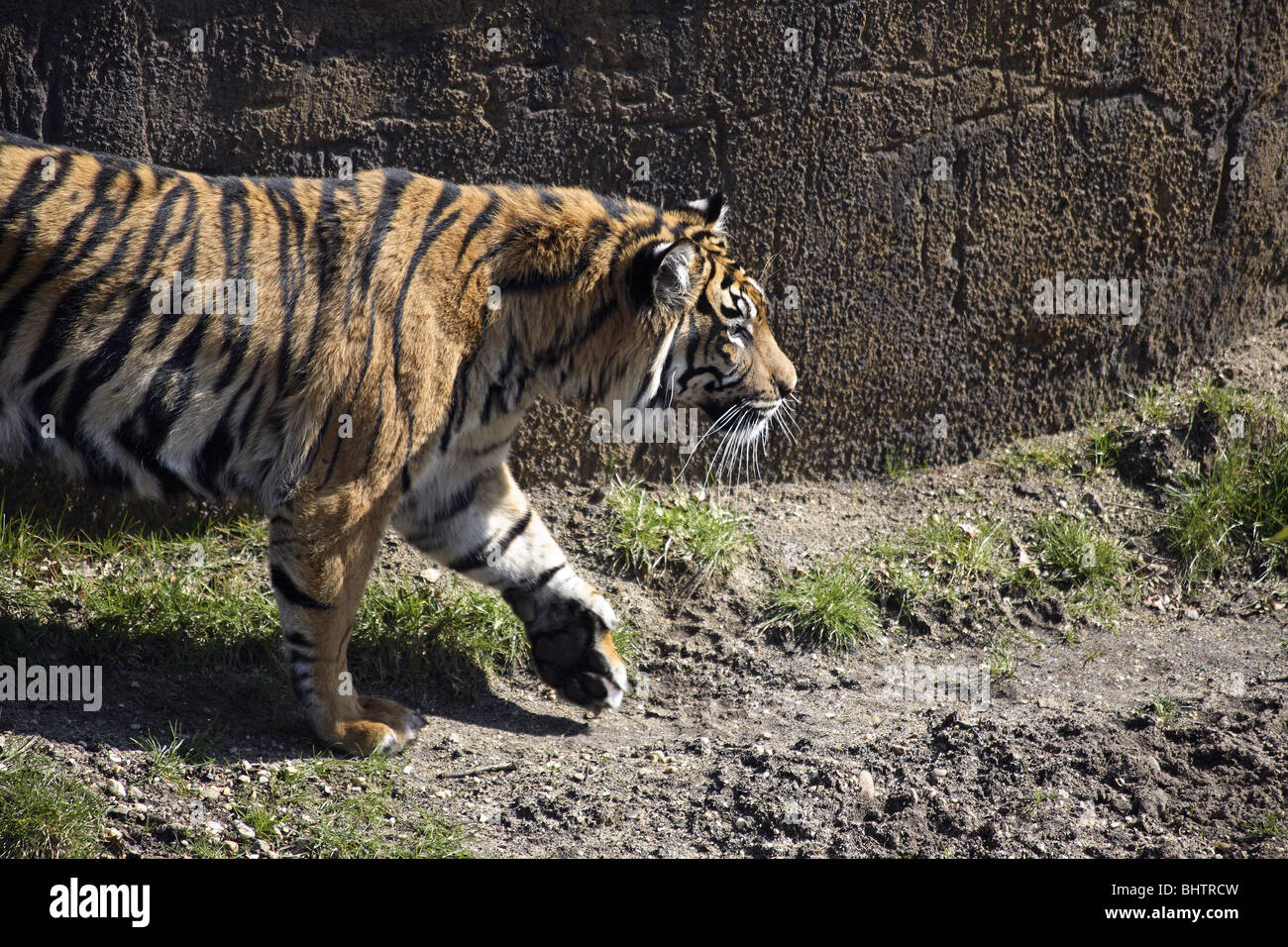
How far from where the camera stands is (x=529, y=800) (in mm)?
3725

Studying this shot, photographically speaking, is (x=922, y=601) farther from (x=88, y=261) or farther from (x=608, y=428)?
(x=88, y=261)

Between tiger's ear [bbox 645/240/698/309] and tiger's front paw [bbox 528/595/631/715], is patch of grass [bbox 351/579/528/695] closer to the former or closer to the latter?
tiger's front paw [bbox 528/595/631/715]

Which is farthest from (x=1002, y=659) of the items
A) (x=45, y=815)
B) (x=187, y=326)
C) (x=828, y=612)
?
(x=45, y=815)

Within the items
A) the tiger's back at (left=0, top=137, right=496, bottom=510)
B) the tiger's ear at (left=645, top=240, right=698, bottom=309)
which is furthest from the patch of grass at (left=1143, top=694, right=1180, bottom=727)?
the tiger's back at (left=0, top=137, right=496, bottom=510)

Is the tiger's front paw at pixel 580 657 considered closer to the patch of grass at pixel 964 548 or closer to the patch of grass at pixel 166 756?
the patch of grass at pixel 166 756

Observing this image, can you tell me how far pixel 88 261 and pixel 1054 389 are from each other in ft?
12.6

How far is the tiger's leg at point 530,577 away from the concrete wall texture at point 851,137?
0.84 metres

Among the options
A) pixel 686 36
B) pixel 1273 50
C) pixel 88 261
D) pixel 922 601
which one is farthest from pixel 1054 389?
pixel 88 261

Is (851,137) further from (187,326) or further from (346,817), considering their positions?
(346,817)

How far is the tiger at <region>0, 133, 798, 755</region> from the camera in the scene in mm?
3633

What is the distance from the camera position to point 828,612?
183 inches

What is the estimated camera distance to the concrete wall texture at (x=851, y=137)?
180 inches

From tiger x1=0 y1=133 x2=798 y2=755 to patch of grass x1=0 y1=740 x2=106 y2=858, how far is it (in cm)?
73
